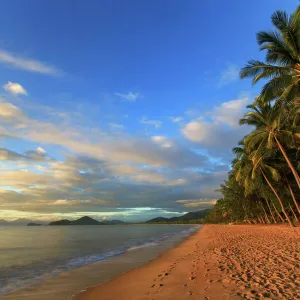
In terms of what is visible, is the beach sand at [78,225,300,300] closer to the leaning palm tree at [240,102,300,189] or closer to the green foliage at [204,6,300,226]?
the green foliage at [204,6,300,226]

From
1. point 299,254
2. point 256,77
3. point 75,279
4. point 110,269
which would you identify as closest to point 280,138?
point 256,77

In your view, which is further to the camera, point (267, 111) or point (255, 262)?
point (267, 111)

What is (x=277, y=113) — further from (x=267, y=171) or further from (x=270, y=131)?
(x=267, y=171)

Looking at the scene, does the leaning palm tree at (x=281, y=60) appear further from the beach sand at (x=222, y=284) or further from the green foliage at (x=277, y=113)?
the beach sand at (x=222, y=284)

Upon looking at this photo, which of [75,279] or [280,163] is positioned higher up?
[280,163]

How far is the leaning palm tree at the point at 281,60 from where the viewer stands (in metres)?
14.2

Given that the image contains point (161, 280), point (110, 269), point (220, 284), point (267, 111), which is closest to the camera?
point (220, 284)

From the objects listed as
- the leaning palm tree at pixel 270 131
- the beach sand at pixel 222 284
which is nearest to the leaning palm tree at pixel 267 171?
the leaning palm tree at pixel 270 131

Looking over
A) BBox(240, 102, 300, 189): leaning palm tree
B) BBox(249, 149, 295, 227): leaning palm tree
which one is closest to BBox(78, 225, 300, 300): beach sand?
BBox(240, 102, 300, 189): leaning palm tree

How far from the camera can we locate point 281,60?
1527 centimetres

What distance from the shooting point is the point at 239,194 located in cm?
5141

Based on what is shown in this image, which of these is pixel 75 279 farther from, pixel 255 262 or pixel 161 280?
pixel 255 262

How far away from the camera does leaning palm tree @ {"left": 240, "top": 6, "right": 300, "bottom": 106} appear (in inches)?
559

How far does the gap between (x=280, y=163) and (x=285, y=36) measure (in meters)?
21.1
